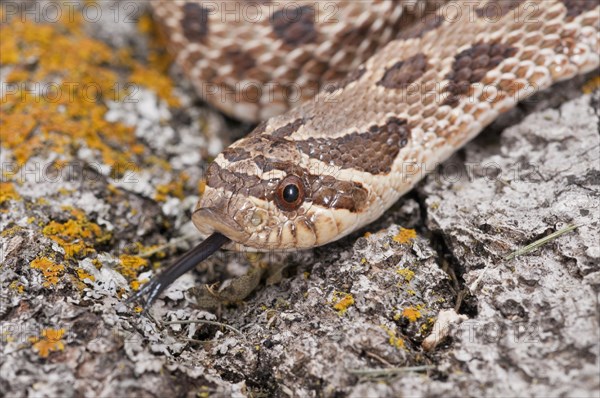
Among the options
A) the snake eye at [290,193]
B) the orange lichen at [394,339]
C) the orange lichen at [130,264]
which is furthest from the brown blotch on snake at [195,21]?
the orange lichen at [394,339]

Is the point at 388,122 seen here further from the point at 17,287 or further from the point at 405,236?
the point at 17,287

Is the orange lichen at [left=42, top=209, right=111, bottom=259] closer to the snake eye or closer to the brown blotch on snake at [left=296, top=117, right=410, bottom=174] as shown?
the snake eye

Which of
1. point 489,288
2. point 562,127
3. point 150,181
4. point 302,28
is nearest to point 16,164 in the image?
point 150,181

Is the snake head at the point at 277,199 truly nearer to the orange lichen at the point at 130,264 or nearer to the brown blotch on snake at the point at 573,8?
the orange lichen at the point at 130,264

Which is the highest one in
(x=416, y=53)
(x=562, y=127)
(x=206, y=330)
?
(x=416, y=53)

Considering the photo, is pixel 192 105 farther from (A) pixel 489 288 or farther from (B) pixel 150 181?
(A) pixel 489 288

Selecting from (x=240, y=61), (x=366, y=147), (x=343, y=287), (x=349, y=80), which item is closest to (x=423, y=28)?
(x=349, y=80)
